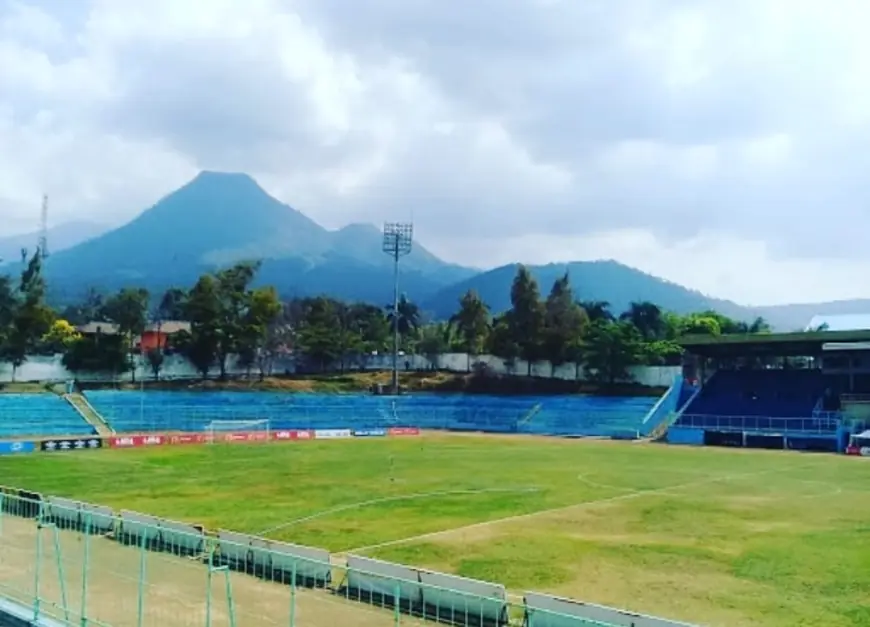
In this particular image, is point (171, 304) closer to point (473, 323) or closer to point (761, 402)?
point (473, 323)

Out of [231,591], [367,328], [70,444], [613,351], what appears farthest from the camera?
[367,328]

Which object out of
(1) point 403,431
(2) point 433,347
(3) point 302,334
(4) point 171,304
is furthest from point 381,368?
(4) point 171,304

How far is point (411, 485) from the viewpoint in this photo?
45.7 meters

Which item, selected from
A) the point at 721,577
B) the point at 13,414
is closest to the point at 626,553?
the point at 721,577

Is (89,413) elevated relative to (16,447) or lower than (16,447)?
elevated

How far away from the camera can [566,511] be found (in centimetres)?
3681

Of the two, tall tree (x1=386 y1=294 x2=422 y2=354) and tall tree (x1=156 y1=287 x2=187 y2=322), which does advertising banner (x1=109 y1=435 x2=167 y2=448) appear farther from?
tall tree (x1=156 y1=287 x2=187 y2=322)

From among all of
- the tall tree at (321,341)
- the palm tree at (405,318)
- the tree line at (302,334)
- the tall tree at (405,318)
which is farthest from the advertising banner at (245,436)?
the palm tree at (405,318)

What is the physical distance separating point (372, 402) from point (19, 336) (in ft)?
128

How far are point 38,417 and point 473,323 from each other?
59.8 meters

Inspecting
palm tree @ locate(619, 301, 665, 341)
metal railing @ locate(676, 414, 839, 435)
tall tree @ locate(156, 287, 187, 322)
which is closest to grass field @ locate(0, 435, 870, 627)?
metal railing @ locate(676, 414, 839, 435)

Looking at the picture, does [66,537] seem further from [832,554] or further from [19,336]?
[19,336]

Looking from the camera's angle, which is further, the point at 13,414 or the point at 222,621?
the point at 13,414

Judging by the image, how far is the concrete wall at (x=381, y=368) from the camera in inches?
4045
